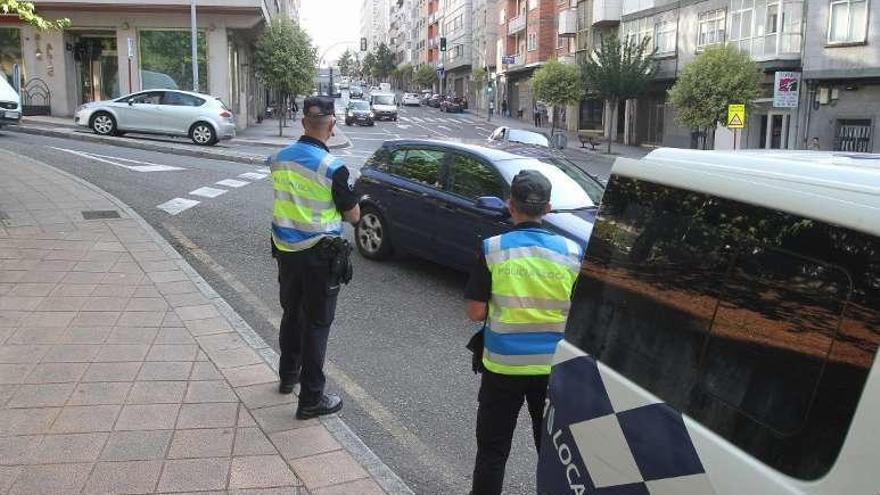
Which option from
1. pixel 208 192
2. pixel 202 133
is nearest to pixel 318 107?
pixel 208 192

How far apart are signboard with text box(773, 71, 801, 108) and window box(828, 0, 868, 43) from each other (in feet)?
6.07

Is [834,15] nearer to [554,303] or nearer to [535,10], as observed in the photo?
[554,303]

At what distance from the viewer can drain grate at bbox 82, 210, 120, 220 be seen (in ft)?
34.2

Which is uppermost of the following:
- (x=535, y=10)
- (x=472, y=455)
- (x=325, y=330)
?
(x=535, y=10)

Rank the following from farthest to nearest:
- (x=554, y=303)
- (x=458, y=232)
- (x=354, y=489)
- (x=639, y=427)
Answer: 1. (x=458, y=232)
2. (x=354, y=489)
3. (x=554, y=303)
4. (x=639, y=427)

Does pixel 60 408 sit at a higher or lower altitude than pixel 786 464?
lower

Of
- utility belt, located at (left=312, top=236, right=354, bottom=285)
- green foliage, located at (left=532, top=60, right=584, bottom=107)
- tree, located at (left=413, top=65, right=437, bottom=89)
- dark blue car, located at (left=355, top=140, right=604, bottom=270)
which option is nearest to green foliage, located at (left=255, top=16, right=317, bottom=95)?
green foliage, located at (left=532, top=60, right=584, bottom=107)

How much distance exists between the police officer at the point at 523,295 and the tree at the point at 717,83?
2762 centimetres

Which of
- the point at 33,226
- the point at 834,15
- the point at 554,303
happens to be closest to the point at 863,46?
the point at 834,15

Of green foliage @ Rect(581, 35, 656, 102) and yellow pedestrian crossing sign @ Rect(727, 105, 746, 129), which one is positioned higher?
green foliage @ Rect(581, 35, 656, 102)

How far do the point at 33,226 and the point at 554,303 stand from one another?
842 cm

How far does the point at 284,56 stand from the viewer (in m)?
32.2

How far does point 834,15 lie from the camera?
2700cm

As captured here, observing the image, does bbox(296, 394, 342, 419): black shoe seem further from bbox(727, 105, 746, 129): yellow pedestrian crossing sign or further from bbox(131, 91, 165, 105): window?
bbox(727, 105, 746, 129): yellow pedestrian crossing sign
